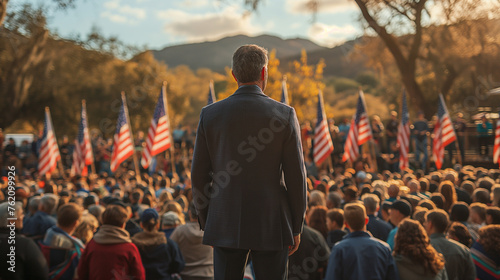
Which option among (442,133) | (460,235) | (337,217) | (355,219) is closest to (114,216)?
(355,219)

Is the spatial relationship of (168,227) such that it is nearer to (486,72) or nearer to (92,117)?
(486,72)

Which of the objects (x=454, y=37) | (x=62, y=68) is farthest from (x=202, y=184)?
(x=62, y=68)

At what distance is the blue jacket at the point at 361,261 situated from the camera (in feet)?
14.9

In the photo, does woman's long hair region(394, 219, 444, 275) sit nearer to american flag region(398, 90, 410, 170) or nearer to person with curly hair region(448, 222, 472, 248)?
person with curly hair region(448, 222, 472, 248)

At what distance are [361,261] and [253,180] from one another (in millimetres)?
2192

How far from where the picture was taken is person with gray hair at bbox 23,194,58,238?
6719 millimetres

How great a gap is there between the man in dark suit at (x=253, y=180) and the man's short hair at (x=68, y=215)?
313cm

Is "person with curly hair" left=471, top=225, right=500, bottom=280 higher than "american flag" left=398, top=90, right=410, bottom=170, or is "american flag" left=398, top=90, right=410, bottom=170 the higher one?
"american flag" left=398, top=90, right=410, bottom=170

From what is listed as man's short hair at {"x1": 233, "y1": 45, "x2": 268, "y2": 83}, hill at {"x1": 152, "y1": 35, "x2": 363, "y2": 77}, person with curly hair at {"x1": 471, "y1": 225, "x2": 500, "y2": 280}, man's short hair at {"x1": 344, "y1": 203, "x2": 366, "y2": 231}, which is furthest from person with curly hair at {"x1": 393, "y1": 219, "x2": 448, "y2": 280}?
hill at {"x1": 152, "y1": 35, "x2": 363, "y2": 77}

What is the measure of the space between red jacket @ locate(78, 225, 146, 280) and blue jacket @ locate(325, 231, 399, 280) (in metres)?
1.85

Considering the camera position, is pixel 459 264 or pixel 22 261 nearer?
pixel 22 261

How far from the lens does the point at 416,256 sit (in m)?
4.55

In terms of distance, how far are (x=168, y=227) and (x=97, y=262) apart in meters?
1.72

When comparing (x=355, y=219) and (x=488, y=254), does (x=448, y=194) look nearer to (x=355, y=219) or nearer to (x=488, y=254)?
(x=488, y=254)
